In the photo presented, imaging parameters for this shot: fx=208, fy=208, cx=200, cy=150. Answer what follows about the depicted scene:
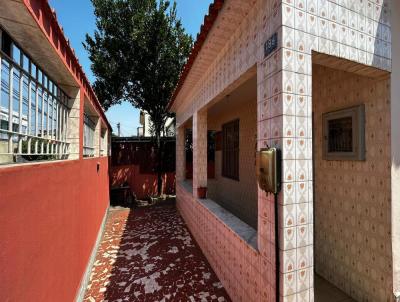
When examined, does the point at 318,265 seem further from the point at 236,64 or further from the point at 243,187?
the point at 236,64

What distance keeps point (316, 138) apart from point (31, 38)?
4.02 metres

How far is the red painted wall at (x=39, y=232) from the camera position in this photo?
4.51ft

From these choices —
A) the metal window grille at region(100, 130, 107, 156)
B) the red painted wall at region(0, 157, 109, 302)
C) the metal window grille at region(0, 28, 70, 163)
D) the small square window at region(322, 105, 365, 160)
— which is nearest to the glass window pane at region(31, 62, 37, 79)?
the metal window grille at region(0, 28, 70, 163)

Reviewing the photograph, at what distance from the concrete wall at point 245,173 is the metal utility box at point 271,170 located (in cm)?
384

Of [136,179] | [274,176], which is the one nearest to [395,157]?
[274,176]

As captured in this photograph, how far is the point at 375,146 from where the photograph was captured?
268 centimetres

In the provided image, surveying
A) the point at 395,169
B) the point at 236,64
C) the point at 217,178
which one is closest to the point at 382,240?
the point at 395,169

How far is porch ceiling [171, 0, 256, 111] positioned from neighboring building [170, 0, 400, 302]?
0.6 inches

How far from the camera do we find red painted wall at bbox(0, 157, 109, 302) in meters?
1.38

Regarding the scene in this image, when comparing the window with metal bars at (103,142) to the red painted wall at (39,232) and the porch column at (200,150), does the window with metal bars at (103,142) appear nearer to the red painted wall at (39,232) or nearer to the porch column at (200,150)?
the porch column at (200,150)

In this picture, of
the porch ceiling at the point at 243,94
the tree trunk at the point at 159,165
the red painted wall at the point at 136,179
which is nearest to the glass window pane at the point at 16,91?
the porch ceiling at the point at 243,94

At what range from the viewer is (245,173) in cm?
633

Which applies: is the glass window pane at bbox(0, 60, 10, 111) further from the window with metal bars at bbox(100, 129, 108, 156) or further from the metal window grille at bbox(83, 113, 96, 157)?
the window with metal bars at bbox(100, 129, 108, 156)

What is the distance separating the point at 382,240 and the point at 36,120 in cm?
421
